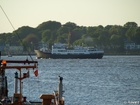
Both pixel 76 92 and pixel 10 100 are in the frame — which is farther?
pixel 76 92

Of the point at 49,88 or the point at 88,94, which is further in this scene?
the point at 49,88

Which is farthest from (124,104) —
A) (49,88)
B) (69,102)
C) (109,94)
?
(49,88)

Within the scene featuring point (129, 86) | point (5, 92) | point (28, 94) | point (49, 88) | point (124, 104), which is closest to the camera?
point (5, 92)

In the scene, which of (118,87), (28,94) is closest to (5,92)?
(28,94)

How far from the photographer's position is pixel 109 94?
6331 cm

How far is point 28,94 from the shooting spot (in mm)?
60844

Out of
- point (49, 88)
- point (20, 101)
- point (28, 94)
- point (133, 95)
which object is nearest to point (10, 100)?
point (20, 101)

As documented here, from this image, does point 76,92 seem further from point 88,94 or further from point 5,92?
point 5,92

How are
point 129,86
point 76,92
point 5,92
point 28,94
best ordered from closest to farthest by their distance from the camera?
1. point 5,92
2. point 28,94
3. point 76,92
4. point 129,86

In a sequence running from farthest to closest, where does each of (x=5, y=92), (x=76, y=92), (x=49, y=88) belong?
(x=49, y=88)
(x=76, y=92)
(x=5, y=92)

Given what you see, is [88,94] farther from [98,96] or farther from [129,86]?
[129,86]

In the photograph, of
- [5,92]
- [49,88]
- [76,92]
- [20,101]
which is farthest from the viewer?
[49,88]

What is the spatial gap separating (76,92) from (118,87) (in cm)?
978

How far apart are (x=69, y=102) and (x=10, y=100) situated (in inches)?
713
